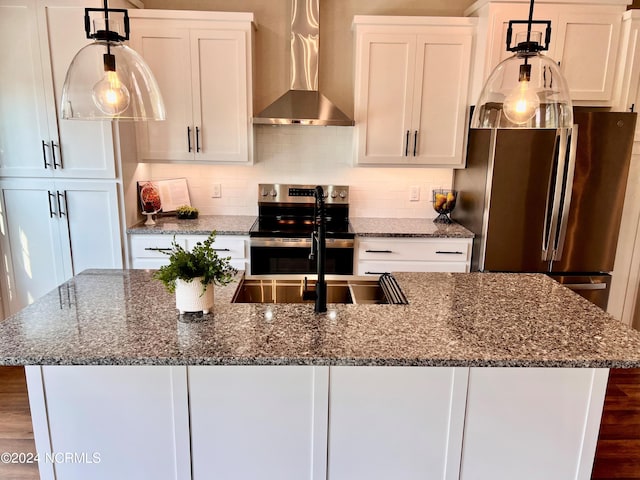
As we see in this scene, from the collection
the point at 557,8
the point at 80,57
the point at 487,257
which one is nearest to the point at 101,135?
the point at 80,57

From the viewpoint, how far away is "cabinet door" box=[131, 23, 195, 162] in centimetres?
309

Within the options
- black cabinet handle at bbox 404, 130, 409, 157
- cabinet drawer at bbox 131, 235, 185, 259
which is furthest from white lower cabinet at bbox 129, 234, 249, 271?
black cabinet handle at bbox 404, 130, 409, 157

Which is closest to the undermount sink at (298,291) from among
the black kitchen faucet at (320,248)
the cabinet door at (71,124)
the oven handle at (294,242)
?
the black kitchen faucet at (320,248)

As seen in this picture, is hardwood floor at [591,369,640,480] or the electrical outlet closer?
hardwood floor at [591,369,640,480]

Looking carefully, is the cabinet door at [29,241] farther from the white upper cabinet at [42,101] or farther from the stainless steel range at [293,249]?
the stainless steel range at [293,249]

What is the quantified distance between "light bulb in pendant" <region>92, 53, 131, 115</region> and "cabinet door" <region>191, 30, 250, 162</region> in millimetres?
1946

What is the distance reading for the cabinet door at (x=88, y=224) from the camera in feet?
9.98

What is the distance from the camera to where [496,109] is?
5.18 feet

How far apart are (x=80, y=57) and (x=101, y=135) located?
6.00ft

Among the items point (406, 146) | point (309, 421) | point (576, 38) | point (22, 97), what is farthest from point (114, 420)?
point (576, 38)

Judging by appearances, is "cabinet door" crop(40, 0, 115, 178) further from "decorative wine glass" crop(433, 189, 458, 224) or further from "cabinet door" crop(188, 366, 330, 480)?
"decorative wine glass" crop(433, 189, 458, 224)

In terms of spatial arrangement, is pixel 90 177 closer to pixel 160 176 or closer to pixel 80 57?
pixel 160 176

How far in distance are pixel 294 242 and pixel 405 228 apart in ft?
2.85

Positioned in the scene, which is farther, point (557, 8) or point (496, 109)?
point (557, 8)
